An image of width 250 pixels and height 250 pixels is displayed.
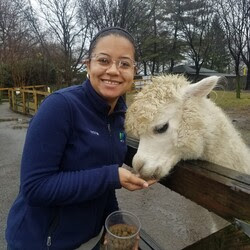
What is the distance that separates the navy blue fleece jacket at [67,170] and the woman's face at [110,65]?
0.07 meters

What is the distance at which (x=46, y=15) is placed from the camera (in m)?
21.6

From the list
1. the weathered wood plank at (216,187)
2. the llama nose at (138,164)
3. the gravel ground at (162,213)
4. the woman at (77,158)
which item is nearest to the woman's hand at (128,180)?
the woman at (77,158)

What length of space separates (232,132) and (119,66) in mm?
1285

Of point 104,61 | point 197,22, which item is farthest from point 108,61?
point 197,22

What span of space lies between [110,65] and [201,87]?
0.80 m

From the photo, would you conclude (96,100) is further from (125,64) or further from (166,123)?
(166,123)

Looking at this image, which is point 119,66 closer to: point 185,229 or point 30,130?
point 30,130

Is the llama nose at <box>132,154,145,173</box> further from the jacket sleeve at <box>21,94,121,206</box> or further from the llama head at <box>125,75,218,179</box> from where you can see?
the jacket sleeve at <box>21,94,121,206</box>

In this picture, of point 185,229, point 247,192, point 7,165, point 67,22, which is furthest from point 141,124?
point 67,22

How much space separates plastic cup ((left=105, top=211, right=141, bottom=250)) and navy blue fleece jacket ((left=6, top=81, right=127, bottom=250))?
114 millimetres

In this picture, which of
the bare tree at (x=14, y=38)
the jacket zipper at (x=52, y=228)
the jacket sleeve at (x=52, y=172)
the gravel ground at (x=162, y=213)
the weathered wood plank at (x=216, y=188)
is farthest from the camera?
the bare tree at (x=14, y=38)

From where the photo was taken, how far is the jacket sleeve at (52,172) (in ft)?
4.94

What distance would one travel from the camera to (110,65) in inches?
70.2

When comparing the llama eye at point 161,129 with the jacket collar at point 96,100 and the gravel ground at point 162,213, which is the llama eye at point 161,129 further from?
the gravel ground at point 162,213
